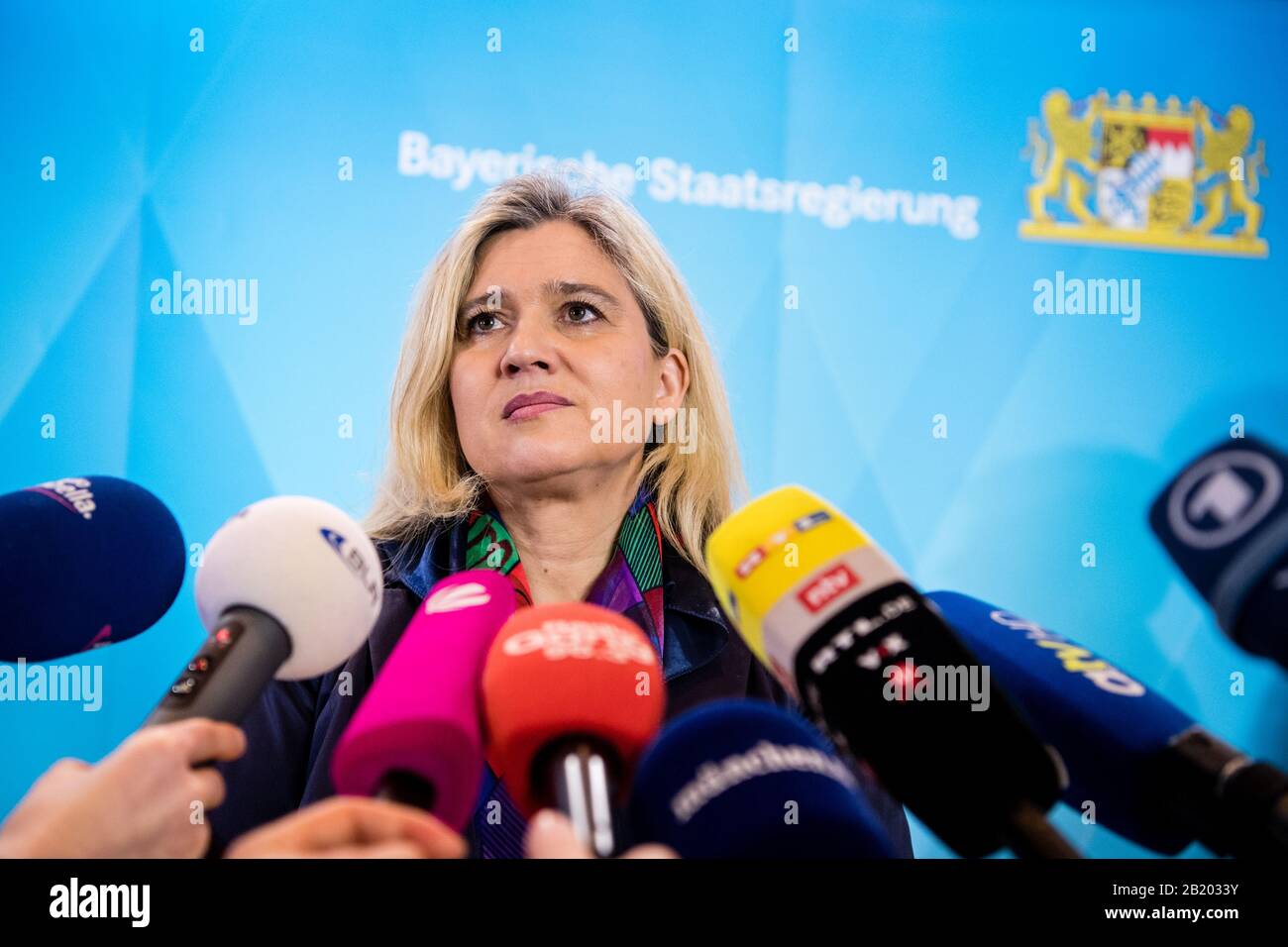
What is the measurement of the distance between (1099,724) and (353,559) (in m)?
0.51

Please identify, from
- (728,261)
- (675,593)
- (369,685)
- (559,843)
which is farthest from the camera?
(728,261)

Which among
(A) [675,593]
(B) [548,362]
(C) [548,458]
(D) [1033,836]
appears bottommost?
(D) [1033,836]

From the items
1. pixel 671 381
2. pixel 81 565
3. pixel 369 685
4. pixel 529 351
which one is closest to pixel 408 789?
pixel 81 565

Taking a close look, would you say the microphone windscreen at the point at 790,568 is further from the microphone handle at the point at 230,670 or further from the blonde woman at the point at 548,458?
the blonde woman at the point at 548,458

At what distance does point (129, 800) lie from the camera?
53 cm

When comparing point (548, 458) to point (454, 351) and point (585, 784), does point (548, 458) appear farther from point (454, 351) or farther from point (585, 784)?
point (585, 784)

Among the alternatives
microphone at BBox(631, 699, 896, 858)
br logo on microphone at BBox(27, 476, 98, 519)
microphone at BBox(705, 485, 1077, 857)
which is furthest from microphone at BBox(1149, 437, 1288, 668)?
br logo on microphone at BBox(27, 476, 98, 519)

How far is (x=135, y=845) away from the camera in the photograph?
0.55 m

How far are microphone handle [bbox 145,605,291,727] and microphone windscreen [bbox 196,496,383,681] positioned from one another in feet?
0.04

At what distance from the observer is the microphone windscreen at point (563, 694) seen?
22.4 inches

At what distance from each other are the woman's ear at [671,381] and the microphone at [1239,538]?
0.89m

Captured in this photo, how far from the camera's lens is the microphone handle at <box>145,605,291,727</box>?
0.57 meters

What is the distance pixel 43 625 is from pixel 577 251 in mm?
800

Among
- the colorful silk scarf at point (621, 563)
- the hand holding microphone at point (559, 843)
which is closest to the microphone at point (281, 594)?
the hand holding microphone at point (559, 843)
